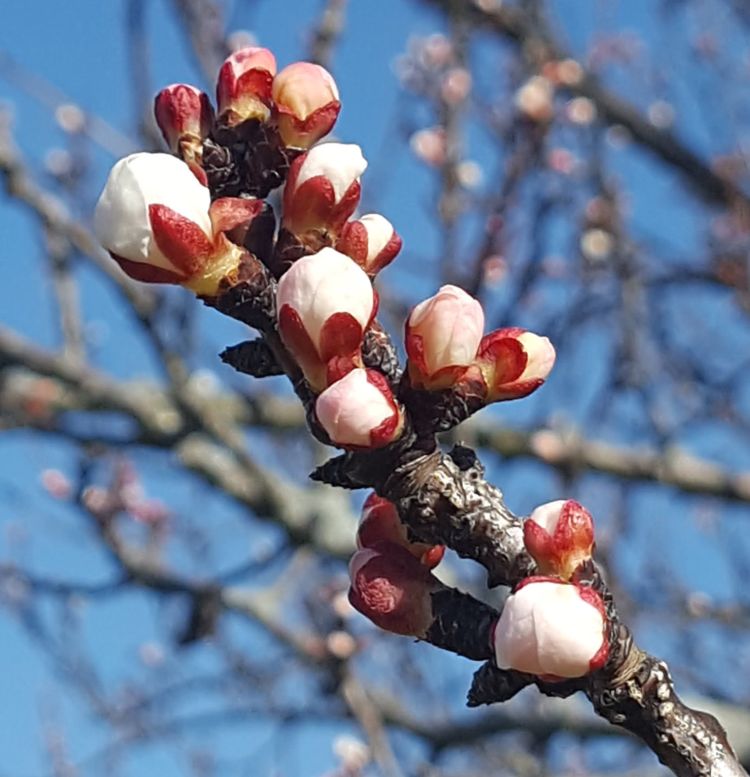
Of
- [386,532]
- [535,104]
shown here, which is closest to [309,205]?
[386,532]

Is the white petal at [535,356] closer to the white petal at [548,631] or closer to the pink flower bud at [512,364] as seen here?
the pink flower bud at [512,364]

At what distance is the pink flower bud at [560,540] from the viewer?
70 cm

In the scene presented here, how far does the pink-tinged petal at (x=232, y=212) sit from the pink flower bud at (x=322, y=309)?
0.05m

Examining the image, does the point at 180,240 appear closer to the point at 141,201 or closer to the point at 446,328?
the point at 141,201

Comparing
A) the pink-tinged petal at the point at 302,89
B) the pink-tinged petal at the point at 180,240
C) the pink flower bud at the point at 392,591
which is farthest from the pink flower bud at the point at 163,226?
the pink flower bud at the point at 392,591

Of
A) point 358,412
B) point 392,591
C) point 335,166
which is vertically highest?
point 335,166

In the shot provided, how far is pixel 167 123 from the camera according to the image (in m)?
0.79

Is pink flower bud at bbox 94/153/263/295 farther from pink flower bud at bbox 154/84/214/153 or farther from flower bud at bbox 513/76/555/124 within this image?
flower bud at bbox 513/76/555/124

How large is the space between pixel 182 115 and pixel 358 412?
257 mm

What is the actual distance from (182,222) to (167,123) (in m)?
0.13

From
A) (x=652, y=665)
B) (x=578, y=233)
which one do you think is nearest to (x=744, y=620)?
(x=578, y=233)

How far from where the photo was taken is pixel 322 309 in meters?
0.67

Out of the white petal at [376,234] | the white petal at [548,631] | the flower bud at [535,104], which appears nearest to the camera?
the white petal at [548,631]

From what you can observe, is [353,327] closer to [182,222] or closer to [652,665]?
[182,222]
